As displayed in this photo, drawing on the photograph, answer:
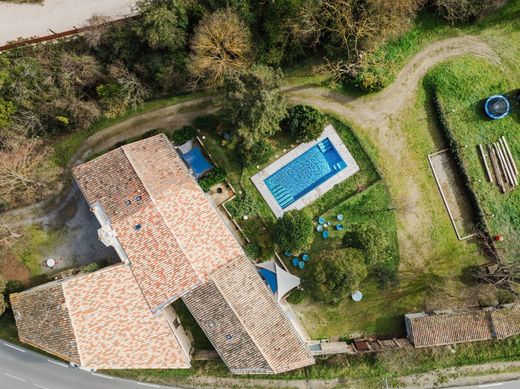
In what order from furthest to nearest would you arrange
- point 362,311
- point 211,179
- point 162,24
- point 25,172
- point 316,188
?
point 316,188 → point 211,179 → point 362,311 → point 25,172 → point 162,24

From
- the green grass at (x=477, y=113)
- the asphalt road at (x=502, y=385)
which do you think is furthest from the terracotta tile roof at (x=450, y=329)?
the green grass at (x=477, y=113)

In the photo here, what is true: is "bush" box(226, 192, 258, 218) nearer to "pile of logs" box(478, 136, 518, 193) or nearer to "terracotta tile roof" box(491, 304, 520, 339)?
"pile of logs" box(478, 136, 518, 193)

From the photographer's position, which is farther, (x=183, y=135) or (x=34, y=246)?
(x=183, y=135)

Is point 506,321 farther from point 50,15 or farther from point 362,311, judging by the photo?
point 50,15

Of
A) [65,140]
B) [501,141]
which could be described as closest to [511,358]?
[501,141]

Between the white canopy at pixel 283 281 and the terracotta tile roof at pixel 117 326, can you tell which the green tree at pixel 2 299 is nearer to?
the terracotta tile roof at pixel 117 326

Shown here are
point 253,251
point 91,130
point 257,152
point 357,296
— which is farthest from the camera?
point 91,130

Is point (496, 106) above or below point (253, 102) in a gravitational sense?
below

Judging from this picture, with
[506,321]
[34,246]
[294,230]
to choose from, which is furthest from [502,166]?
[34,246]

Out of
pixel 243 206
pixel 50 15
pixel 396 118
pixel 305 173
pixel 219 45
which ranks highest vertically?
pixel 50 15
